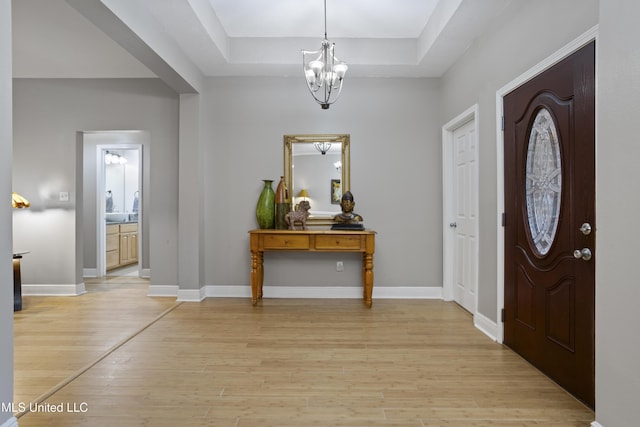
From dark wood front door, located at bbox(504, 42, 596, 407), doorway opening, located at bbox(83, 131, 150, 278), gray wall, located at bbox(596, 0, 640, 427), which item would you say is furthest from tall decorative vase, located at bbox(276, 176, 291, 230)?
gray wall, located at bbox(596, 0, 640, 427)

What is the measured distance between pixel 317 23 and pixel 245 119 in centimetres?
136

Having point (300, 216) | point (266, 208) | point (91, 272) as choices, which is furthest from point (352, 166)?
point (91, 272)

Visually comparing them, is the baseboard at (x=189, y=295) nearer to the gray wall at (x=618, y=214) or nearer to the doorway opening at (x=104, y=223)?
the doorway opening at (x=104, y=223)

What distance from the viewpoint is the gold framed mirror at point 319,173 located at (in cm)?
465

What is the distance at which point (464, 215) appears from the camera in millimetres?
4066

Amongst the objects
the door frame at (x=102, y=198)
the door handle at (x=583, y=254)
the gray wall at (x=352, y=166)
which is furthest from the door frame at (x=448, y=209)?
the door frame at (x=102, y=198)

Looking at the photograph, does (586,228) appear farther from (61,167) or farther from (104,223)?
(104,223)

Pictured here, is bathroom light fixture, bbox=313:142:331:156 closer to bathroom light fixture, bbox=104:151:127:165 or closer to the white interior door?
the white interior door

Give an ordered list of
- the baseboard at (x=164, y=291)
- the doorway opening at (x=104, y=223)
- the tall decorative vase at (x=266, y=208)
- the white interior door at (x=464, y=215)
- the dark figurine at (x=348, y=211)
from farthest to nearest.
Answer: the doorway opening at (x=104, y=223) < the baseboard at (x=164, y=291) < the tall decorative vase at (x=266, y=208) < the dark figurine at (x=348, y=211) < the white interior door at (x=464, y=215)

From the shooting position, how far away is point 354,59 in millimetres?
4320

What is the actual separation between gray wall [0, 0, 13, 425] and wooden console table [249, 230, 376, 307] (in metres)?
2.61

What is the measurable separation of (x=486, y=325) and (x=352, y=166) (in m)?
2.25

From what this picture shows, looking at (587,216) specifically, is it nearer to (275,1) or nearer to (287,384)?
(287,384)

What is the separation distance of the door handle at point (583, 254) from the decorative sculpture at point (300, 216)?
2.78m
